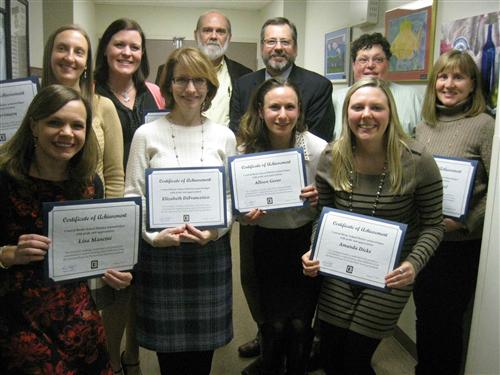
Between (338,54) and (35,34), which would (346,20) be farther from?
(35,34)

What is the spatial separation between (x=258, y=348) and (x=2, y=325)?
5.30ft

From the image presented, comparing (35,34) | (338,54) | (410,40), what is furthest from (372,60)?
(35,34)

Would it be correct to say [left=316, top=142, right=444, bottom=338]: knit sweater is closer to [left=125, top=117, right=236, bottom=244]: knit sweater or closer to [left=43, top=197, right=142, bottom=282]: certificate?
[left=125, top=117, right=236, bottom=244]: knit sweater

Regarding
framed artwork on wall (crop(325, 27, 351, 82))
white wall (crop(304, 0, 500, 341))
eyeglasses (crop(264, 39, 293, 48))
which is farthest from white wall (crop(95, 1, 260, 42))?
eyeglasses (crop(264, 39, 293, 48))

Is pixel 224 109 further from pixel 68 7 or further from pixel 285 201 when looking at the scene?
pixel 68 7

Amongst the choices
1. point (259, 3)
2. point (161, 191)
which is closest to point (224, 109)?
point (161, 191)

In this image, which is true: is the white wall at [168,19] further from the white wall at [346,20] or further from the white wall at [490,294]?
the white wall at [490,294]

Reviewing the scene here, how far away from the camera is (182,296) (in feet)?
5.65

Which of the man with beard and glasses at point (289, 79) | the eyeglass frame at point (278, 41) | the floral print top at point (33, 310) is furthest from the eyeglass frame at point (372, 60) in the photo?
the floral print top at point (33, 310)

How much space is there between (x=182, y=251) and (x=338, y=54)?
10.9ft

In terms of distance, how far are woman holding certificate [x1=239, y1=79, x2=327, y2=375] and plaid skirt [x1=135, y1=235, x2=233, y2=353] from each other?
22cm

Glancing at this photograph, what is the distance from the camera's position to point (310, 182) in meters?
1.91

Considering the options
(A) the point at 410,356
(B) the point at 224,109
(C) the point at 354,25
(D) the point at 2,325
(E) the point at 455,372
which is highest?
(C) the point at 354,25

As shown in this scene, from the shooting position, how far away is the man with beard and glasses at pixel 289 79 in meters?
2.28
